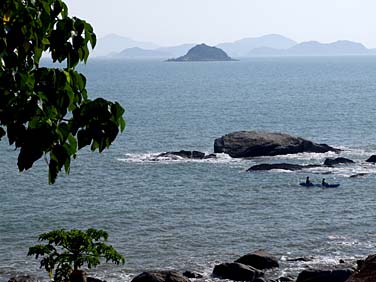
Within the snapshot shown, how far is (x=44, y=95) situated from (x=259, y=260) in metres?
32.7

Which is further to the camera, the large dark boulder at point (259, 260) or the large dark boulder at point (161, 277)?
the large dark boulder at point (259, 260)

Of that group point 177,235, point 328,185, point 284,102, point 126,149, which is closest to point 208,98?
point 284,102

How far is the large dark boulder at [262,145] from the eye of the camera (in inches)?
2923

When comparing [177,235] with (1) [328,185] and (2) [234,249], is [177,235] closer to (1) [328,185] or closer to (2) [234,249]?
(2) [234,249]

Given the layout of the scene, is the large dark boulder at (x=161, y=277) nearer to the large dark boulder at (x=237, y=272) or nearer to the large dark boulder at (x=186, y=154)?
the large dark boulder at (x=237, y=272)

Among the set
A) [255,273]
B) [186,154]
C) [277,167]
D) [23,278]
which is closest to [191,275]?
[255,273]

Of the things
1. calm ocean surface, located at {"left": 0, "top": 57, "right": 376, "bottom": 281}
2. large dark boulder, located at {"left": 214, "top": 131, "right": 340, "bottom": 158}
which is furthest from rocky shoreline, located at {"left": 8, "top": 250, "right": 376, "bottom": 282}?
large dark boulder, located at {"left": 214, "top": 131, "right": 340, "bottom": 158}

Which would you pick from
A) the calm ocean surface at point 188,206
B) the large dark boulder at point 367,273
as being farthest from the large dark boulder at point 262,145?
the large dark boulder at point 367,273

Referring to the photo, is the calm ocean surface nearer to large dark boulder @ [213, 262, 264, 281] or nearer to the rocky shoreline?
the rocky shoreline

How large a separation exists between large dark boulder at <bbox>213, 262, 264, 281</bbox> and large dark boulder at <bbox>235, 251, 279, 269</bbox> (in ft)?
3.63

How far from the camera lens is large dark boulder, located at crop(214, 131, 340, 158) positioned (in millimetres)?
74250

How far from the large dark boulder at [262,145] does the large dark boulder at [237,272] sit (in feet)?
126

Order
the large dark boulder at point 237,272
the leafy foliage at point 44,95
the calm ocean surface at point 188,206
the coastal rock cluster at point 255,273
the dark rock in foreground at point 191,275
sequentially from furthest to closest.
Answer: the calm ocean surface at point 188,206 → the dark rock in foreground at point 191,275 → the large dark boulder at point 237,272 → the coastal rock cluster at point 255,273 → the leafy foliage at point 44,95

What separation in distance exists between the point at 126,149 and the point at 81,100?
7522 centimetres
